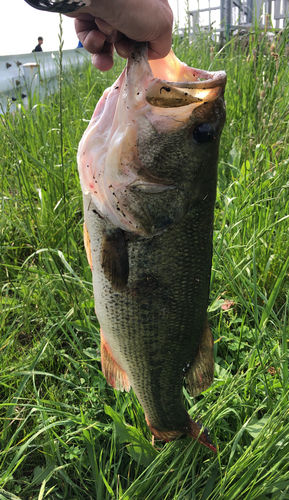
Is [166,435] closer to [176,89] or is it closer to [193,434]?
[193,434]

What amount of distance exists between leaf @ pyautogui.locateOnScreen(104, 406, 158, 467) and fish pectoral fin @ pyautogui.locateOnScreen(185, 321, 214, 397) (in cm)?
37

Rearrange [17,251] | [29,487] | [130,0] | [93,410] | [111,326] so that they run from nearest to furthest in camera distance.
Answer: [130,0] < [111,326] < [29,487] < [93,410] < [17,251]

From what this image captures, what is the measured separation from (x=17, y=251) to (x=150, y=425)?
5.99 feet

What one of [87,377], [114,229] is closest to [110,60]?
[114,229]

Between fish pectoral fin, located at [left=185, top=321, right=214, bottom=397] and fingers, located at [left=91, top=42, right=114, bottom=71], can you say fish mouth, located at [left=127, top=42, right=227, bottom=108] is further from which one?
fish pectoral fin, located at [left=185, top=321, right=214, bottom=397]

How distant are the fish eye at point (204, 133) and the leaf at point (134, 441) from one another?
4.16 feet

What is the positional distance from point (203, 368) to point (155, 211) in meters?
0.79

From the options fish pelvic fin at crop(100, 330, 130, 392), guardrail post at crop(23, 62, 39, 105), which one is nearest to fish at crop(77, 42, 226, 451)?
fish pelvic fin at crop(100, 330, 130, 392)

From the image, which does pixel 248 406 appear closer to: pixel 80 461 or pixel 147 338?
pixel 147 338

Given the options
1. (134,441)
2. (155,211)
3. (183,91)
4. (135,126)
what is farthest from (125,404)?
(183,91)

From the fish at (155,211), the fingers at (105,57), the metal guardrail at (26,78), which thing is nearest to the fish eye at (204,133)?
the fish at (155,211)

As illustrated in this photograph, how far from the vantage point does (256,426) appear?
5.57ft

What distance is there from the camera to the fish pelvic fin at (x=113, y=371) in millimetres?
1700

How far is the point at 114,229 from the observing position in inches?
54.7
